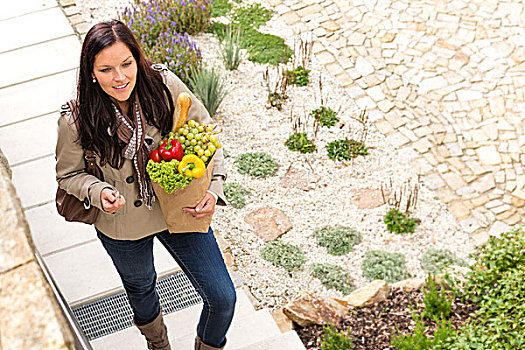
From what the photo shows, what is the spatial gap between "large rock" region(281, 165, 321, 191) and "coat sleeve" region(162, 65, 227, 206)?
2.40m

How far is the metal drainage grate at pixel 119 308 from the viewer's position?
373 cm

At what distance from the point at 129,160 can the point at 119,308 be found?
163cm

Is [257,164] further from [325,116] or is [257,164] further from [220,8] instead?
[220,8]

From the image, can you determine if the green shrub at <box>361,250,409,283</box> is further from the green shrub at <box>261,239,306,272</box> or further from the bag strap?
the bag strap

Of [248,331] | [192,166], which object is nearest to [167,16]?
[248,331]

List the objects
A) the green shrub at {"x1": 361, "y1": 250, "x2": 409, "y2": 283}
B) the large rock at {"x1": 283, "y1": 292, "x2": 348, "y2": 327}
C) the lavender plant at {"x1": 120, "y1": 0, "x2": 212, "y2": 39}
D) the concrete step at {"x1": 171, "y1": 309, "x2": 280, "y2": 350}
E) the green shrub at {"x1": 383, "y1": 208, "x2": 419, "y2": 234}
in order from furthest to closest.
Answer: the lavender plant at {"x1": 120, "y1": 0, "x2": 212, "y2": 39} < the green shrub at {"x1": 383, "y1": 208, "x2": 419, "y2": 234} < the green shrub at {"x1": 361, "y1": 250, "x2": 409, "y2": 283} < the large rock at {"x1": 283, "y1": 292, "x2": 348, "y2": 327} < the concrete step at {"x1": 171, "y1": 309, "x2": 280, "y2": 350}

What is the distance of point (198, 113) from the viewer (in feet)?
8.73

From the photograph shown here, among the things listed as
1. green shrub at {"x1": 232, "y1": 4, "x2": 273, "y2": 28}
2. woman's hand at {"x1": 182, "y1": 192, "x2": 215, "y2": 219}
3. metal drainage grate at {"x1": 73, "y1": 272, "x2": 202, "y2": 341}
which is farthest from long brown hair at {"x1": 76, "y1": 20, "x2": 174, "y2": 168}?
green shrub at {"x1": 232, "y1": 4, "x2": 273, "y2": 28}

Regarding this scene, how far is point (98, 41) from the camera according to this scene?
2.25 meters

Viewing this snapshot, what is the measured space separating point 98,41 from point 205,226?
0.90m

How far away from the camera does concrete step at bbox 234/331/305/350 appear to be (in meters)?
3.37

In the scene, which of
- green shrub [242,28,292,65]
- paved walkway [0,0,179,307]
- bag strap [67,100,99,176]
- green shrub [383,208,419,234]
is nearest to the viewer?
bag strap [67,100,99,176]

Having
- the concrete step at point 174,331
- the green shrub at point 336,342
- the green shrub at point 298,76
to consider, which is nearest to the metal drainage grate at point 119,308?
the concrete step at point 174,331

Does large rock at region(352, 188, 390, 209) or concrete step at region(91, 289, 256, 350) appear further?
large rock at region(352, 188, 390, 209)
